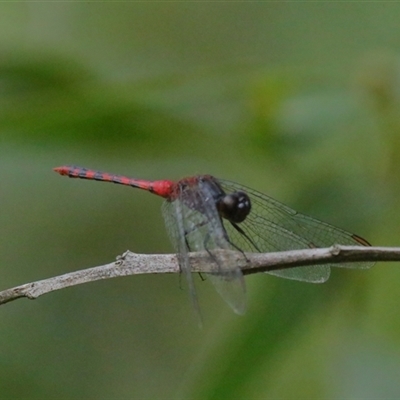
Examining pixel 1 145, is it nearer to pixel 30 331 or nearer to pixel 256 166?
pixel 256 166

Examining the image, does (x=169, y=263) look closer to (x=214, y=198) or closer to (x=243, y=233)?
(x=243, y=233)

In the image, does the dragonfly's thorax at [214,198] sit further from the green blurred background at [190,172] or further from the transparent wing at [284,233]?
the green blurred background at [190,172]

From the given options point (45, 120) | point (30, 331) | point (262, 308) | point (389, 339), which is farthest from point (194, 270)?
point (30, 331)

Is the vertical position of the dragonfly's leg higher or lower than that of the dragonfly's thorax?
lower

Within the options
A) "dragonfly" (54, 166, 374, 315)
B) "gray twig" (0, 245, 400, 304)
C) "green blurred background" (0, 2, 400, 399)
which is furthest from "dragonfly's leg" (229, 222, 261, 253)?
"gray twig" (0, 245, 400, 304)

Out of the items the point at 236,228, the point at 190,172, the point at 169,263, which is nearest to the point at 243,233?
the point at 236,228

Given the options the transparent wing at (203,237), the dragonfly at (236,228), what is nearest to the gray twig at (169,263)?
the transparent wing at (203,237)

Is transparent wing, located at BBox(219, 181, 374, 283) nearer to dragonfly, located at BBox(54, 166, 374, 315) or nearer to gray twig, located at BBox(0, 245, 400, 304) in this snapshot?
dragonfly, located at BBox(54, 166, 374, 315)
